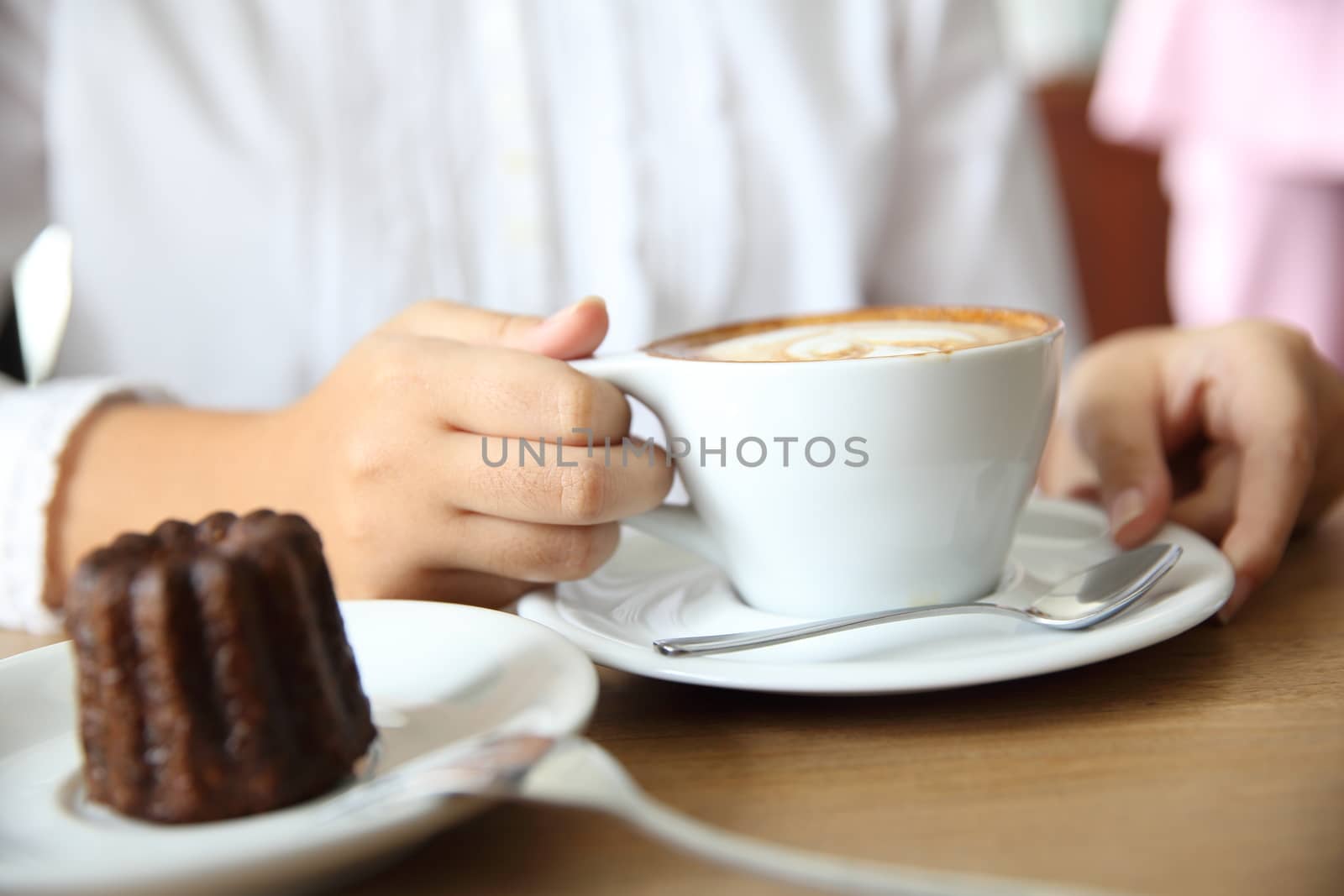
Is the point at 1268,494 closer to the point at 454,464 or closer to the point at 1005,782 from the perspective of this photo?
the point at 1005,782

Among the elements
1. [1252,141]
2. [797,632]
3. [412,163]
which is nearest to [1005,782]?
[797,632]

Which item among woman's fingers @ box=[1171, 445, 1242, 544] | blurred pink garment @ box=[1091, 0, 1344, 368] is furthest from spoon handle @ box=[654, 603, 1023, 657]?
blurred pink garment @ box=[1091, 0, 1344, 368]

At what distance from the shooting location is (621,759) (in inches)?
16.0

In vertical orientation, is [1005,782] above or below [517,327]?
below

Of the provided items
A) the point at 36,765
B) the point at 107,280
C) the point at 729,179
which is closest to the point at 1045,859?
the point at 36,765

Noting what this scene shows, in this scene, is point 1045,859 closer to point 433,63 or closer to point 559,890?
point 559,890

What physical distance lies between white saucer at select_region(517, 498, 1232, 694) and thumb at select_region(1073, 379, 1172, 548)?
1 cm

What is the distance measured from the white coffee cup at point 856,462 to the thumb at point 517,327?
0.06 feet

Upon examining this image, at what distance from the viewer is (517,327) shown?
1.89 feet

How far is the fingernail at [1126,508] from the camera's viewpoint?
0.60 m

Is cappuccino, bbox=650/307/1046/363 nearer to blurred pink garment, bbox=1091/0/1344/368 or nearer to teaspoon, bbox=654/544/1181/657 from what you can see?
teaspoon, bbox=654/544/1181/657

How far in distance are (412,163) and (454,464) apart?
583 millimetres

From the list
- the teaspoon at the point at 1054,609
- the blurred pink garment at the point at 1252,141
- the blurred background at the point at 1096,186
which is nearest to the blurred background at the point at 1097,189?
the blurred background at the point at 1096,186

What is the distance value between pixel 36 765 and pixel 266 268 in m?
0.75
